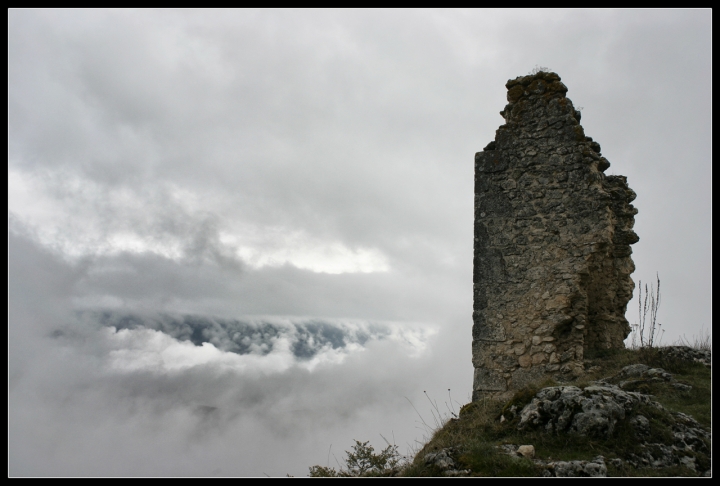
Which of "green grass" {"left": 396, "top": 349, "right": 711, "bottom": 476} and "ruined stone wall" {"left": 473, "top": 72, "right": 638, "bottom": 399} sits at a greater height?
"ruined stone wall" {"left": 473, "top": 72, "right": 638, "bottom": 399}

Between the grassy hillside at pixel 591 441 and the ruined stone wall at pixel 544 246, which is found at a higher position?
the ruined stone wall at pixel 544 246

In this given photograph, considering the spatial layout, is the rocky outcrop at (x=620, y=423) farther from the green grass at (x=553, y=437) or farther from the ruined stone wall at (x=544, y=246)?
the ruined stone wall at (x=544, y=246)

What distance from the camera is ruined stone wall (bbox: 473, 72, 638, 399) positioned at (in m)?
7.55

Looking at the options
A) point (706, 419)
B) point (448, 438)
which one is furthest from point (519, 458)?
point (706, 419)

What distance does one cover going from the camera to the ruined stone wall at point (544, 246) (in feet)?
24.8

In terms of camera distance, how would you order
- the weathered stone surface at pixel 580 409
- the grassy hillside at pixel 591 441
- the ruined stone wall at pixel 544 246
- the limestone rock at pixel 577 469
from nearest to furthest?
the limestone rock at pixel 577 469 < the grassy hillside at pixel 591 441 < the weathered stone surface at pixel 580 409 < the ruined stone wall at pixel 544 246

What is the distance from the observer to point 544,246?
25.7ft

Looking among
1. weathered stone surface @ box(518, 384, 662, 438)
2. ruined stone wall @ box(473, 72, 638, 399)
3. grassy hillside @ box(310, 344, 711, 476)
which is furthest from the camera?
ruined stone wall @ box(473, 72, 638, 399)

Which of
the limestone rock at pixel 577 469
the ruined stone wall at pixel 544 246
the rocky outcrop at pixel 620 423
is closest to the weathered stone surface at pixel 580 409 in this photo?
the rocky outcrop at pixel 620 423

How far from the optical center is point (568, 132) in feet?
26.0

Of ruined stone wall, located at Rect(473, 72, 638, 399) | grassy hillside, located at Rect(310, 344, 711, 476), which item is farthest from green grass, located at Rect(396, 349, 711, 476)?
ruined stone wall, located at Rect(473, 72, 638, 399)

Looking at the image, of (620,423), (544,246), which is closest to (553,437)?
(620,423)

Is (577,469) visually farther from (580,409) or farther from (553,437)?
→ (580,409)

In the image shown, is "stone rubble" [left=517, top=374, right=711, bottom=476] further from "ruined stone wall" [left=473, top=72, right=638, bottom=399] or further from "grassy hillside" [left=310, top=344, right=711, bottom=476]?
"ruined stone wall" [left=473, top=72, right=638, bottom=399]
